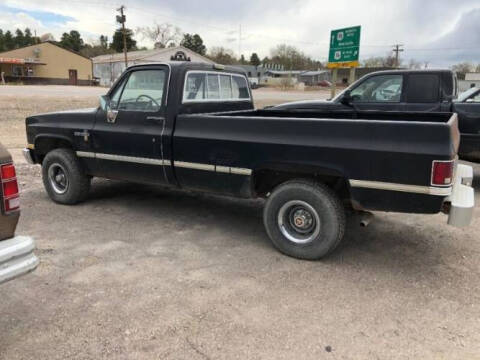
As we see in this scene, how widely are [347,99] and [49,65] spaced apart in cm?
6489

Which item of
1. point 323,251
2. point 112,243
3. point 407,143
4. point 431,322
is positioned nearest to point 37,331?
point 112,243

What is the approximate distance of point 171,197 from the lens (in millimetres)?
6309

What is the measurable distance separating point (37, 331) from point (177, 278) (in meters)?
1.18

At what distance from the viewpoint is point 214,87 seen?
5438mm

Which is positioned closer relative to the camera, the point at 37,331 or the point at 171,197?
the point at 37,331

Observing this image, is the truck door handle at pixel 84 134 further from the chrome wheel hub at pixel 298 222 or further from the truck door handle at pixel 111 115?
the chrome wheel hub at pixel 298 222

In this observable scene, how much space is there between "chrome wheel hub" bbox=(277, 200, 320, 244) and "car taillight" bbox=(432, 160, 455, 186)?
1.08 metres

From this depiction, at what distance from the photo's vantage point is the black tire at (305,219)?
3957mm

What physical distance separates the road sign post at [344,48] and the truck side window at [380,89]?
576 centimetres

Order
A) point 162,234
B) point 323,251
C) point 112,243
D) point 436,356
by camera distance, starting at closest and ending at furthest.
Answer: point 436,356 → point 323,251 → point 112,243 → point 162,234

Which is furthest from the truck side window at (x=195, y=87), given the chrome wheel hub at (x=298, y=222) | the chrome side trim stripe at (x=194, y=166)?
the chrome wheel hub at (x=298, y=222)

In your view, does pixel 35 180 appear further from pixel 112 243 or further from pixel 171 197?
pixel 112 243

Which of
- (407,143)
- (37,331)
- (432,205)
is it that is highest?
(407,143)

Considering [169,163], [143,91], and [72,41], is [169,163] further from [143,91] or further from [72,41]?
[72,41]
